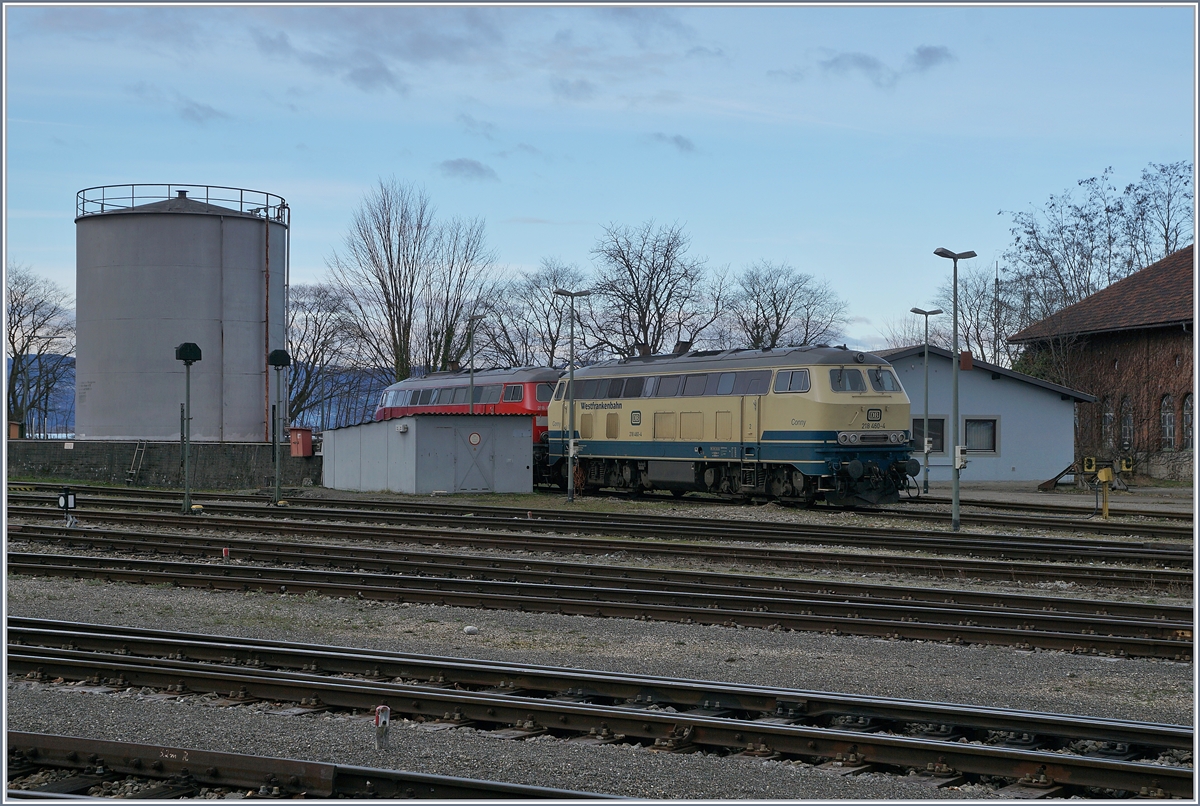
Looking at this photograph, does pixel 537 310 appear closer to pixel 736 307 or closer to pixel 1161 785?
pixel 736 307

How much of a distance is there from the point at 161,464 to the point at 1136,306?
37.8m

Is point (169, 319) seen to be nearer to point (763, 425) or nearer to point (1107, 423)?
point (763, 425)

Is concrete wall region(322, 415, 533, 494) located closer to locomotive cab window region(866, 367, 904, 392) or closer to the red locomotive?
the red locomotive

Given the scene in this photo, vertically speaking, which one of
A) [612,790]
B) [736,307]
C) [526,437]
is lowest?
[612,790]

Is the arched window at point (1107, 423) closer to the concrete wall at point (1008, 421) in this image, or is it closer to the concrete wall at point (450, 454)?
the concrete wall at point (1008, 421)

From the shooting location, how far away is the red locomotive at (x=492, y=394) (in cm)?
3619

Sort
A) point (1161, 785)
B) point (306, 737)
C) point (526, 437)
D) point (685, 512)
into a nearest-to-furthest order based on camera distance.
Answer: point (1161, 785)
point (306, 737)
point (685, 512)
point (526, 437)

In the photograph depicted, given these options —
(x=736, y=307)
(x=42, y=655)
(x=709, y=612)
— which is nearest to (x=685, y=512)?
(x=709, y=612)

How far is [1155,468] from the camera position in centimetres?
4131

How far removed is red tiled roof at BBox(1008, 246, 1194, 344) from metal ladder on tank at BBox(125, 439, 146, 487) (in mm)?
36527

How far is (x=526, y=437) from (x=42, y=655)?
76.3 feet

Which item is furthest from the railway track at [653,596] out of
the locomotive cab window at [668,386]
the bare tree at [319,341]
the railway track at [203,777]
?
the bare tree at [319,341]

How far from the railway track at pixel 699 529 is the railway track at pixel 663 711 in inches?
417

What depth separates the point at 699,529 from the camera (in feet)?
68.8
